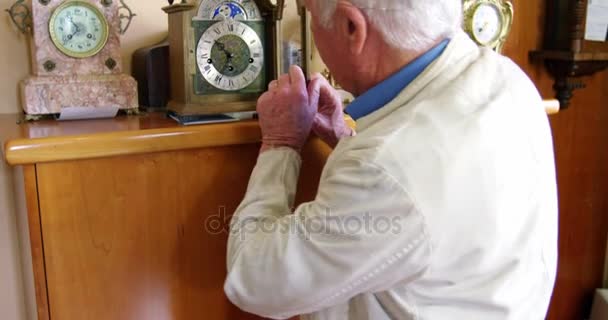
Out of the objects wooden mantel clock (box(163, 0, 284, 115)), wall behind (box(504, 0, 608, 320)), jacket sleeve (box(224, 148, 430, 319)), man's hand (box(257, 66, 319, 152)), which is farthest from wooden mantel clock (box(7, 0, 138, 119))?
wall behind (box(504, 0, 608, 320))

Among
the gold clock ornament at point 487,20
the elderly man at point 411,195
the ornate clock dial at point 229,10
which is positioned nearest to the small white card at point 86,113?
the ornate clock dial at point 229,10

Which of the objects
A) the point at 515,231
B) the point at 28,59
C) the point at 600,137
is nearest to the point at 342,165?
the point at 515,231

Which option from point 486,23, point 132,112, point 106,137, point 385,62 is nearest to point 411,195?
point 385,62

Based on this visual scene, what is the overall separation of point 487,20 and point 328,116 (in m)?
0.66

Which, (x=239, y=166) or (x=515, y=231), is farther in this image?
(x=239, y=166)

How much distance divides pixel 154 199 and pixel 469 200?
0.46 metres

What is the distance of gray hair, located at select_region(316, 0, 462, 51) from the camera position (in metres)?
0.66

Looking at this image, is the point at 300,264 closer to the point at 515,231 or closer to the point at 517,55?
the point at 515,231

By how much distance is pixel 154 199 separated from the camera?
0.82m

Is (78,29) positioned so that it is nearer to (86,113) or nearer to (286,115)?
(86,113)

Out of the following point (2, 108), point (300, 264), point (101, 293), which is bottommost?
point (101, 293)

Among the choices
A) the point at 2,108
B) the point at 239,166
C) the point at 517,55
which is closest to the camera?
the point at 239,166

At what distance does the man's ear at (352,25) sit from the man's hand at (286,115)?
0.13 metres

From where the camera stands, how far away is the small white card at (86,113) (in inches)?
36.2
